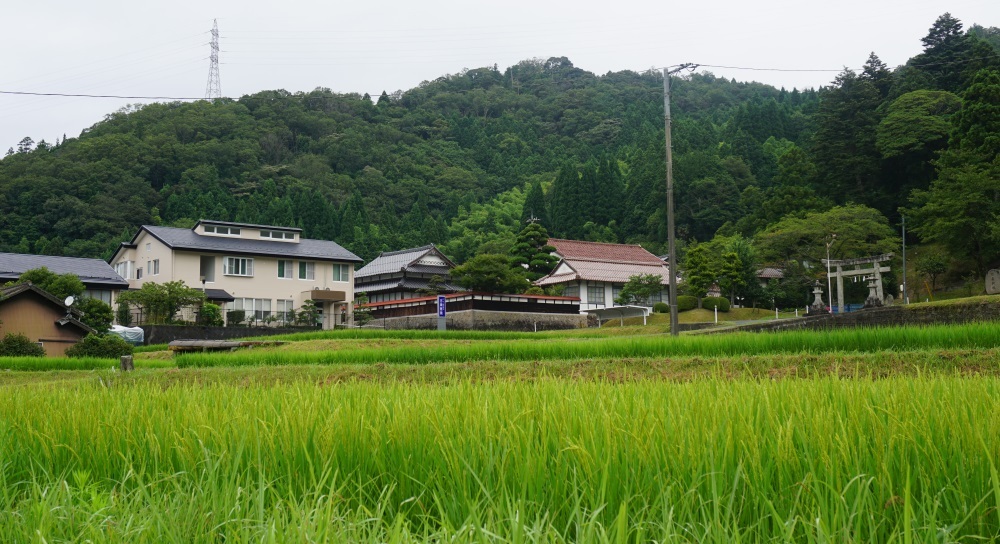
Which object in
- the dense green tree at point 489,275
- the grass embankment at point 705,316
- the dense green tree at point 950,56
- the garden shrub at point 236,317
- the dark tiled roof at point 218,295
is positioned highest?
the dense green tree at point 950,56

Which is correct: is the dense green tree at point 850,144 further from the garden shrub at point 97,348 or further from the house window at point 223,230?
the garden shrub at point 97,348

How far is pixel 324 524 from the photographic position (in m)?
2.24

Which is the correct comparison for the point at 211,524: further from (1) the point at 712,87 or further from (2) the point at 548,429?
(1) the point at 712,87

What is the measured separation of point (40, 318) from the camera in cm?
2161

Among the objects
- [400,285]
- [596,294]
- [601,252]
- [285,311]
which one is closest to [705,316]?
[596,294]

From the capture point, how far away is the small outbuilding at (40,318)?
21.0m

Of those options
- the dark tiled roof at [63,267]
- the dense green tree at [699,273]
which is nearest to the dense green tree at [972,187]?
the dense green tree at [699,273]

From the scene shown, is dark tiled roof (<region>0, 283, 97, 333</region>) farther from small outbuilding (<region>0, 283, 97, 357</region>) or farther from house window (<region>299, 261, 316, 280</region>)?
house window (<region>299, 261, 316, 280</region>)

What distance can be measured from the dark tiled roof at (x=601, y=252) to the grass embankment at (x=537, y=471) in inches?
1657

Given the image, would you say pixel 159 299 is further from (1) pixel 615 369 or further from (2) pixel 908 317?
(2) pixel 908 317

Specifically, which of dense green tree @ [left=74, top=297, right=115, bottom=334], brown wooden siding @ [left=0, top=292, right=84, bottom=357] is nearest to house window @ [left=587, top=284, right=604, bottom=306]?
dense green tree @ [left=74, top=297, right=115, bottom=334]

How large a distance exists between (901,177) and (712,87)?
5449 centimetres

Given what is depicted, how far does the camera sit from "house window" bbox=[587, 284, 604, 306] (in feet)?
148

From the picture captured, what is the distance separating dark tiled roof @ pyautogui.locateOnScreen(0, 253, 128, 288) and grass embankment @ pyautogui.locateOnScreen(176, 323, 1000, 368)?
21591 millimetres
